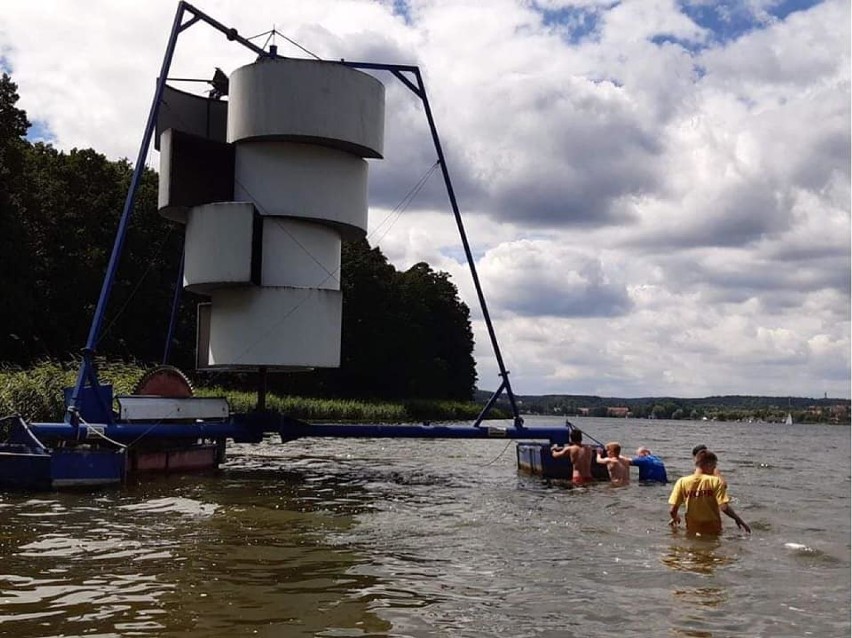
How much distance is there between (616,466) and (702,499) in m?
7.94

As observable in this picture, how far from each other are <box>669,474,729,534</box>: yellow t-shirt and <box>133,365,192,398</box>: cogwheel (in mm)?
12549

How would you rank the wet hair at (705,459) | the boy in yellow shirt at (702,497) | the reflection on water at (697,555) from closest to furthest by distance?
the reflection on water at (697,555), the wet hair at (705,459), the boy in yellow shirt at (702,497)

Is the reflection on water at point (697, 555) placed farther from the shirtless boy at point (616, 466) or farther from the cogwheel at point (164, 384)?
the cogwheel at point (164, 384)

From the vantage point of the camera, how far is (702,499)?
12.2 meters

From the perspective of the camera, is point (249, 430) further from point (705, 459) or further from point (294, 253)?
point (705, 459)

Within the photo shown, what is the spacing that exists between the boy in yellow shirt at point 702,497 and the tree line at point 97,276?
65.2 feet

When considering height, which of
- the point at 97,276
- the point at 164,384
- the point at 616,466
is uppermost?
the point at 97,276

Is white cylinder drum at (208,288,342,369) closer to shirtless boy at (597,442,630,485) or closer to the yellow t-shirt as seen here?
shirtless boy at (597,442,630,485)

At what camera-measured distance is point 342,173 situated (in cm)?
2062

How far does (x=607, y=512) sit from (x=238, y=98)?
12.1 meters

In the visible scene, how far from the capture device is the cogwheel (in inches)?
816

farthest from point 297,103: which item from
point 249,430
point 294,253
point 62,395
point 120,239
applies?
point 62,395

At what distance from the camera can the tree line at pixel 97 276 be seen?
4072 centimetres

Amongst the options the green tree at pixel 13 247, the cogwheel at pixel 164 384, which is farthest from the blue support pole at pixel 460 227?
the green tree at pixel 13 247
